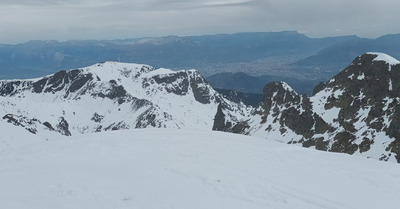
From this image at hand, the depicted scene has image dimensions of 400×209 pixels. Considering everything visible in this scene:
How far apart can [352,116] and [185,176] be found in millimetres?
80109

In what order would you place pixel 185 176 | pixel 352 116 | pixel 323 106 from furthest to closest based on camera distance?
pixel 323 106
pixel 352 116
pixel 185 176

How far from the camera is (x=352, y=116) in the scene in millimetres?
87625

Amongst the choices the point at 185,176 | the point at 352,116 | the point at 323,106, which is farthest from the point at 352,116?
the point at 185,176

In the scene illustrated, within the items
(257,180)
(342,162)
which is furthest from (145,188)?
(342,162)

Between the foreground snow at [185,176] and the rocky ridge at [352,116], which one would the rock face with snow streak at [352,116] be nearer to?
the rocky ridge at [352,116]

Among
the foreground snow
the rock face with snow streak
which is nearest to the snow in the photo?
the rock face with snow streak

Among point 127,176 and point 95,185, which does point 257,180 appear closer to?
point 127,176

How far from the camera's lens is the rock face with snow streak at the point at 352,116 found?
240ft

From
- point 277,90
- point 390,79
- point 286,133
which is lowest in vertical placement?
point 286,133

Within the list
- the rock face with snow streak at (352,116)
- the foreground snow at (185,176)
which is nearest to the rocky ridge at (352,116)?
the rock face with snow streak at (352,116)

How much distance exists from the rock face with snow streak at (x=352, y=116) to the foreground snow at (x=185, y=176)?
52.8 meters

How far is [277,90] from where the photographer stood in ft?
428

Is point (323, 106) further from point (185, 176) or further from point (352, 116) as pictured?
point (185, 176)

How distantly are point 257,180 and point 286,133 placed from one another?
88406 mm
